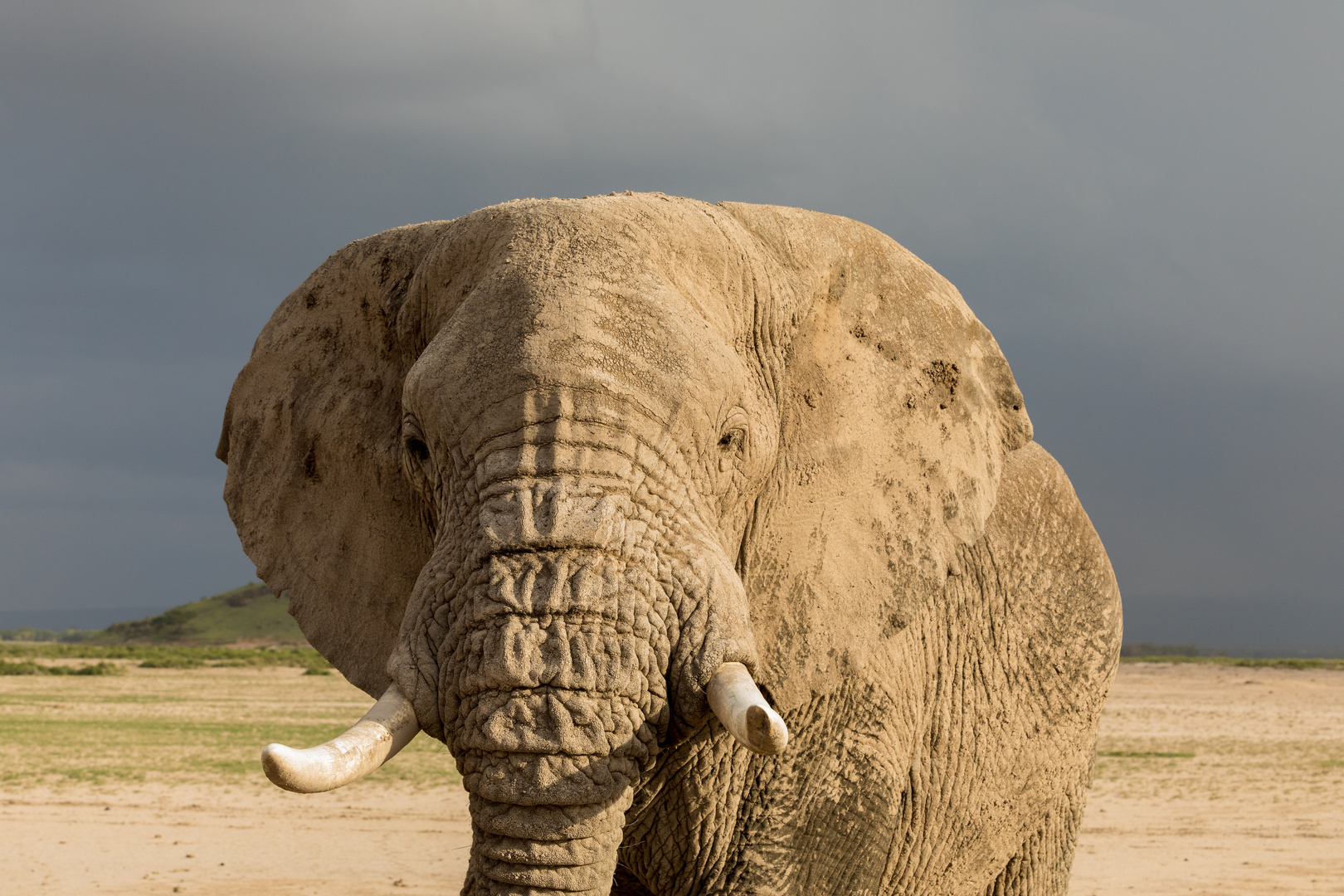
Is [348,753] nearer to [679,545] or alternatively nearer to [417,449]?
[679,545]

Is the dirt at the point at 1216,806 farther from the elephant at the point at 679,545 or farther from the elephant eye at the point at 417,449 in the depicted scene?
the elephant eye at the point at 417,449

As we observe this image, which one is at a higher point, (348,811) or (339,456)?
(339,456)

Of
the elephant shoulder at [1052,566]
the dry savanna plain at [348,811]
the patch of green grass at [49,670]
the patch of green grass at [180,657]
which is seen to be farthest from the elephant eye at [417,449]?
the patch of green grass at [180,657]

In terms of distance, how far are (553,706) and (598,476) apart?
0.62m

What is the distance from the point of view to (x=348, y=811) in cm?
1559

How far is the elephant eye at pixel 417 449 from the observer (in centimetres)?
382

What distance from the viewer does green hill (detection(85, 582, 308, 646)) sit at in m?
102

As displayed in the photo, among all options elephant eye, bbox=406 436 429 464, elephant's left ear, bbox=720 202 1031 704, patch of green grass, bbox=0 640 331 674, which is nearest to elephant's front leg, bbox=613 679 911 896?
elephant's left ear, bbox=720 202 1031 704

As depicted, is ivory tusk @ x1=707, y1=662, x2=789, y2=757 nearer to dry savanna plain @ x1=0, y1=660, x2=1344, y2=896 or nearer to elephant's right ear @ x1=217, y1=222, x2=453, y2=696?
elephant's right ear @ x1=217, y1=222, x2=453, y2=696

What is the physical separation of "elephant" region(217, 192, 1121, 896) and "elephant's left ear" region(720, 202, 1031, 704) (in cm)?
1

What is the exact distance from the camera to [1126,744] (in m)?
23.5

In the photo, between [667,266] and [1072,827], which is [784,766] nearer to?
[667,266]

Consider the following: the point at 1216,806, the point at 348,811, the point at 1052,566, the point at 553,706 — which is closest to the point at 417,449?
the point at 553,706

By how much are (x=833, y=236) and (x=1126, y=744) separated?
21612mm
